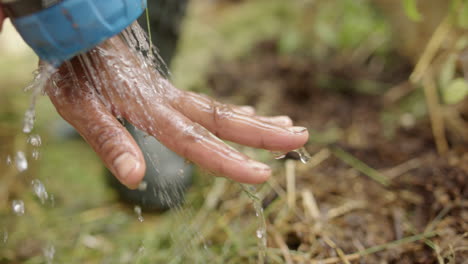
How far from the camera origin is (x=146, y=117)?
1.03 m

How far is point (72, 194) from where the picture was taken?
1.81 metres

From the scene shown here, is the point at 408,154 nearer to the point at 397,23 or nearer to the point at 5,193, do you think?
the point at 397,23

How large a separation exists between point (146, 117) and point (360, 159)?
39.9 inches

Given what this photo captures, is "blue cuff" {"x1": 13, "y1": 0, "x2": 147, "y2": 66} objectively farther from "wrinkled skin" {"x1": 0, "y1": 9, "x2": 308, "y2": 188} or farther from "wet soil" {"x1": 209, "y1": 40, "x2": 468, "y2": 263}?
"wet soil" {"x1": 209, "y1": 40, "x2": 468, "y2": 263}

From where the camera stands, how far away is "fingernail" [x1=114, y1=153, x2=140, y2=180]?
2.68 ft

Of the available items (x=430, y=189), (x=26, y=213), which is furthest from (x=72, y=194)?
(x=430, y=189)

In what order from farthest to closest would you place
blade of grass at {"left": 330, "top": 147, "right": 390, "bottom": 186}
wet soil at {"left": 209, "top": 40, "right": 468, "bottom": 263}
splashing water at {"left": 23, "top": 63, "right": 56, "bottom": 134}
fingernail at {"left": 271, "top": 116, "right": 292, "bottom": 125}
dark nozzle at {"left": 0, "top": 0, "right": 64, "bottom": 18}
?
1. blade of grass at {"left": 330, "top": 147, "right": 390, "bottom": 186}
2. wet soil at {"left": 209, "top": 40, "right": 468, "bottom": 263}
3. fingernail at {"left": 271, "top": 116, "right": 292, "bottom": 125}
4. splashing water at {"left": 23, "top": 63, "right": 56, "bottom": 134}
5. dark nozzle at {"left": 0, "top": 0, "right": 64, "bottom": 18}

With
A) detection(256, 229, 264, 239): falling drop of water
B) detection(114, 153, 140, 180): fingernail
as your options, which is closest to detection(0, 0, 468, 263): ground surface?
detection(256, 229, 264, 239): falling drop of water

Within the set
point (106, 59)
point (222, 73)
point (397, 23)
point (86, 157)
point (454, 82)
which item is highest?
point (106, 59)

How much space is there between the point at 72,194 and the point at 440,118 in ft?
5.33

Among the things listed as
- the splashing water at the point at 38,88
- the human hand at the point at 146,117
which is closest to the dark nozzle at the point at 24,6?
the splashing water at the point at 38,88

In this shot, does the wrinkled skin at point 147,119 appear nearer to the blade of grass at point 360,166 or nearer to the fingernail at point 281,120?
the fingernail at point 281,120

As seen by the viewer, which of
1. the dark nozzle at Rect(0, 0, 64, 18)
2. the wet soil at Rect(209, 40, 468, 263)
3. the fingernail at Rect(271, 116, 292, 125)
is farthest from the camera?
the wet soil at Rect(209, 40, 468, 263)

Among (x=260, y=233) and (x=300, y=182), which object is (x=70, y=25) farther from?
(x=300, y=182)
